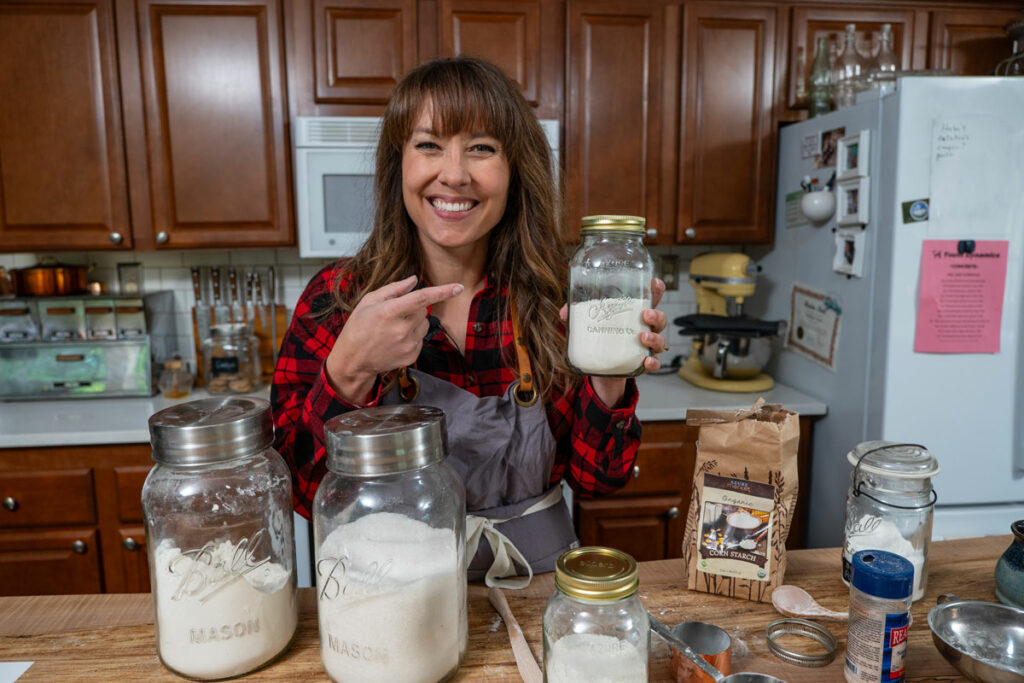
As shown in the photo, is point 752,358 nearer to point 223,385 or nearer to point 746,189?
point 746,189

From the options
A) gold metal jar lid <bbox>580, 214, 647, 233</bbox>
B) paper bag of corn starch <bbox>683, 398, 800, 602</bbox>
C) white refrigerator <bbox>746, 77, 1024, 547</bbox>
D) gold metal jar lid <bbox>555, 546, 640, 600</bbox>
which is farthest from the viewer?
white refrigerator <bbox>746, 77, 1024, 547</bbox>

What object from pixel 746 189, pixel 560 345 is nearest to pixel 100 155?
pixel 560 345

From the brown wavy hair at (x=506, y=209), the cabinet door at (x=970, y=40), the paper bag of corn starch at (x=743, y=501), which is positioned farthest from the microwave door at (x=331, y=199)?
the cabinet door at (x=970, y=40)

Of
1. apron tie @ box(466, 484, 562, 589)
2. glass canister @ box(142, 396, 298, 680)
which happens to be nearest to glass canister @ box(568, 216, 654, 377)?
apron tie @ box(466, 484, 562, 589)

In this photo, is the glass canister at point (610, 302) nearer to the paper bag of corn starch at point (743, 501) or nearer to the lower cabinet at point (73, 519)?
the paper bag of corn starch at point (743, 501)

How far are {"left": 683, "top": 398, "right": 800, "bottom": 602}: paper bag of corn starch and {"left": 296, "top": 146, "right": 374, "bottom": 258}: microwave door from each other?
1495 millimetres

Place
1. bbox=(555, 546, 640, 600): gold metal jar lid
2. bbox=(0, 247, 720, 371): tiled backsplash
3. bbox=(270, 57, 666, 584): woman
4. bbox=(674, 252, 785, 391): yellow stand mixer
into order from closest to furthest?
bbox=(555, 546, 640, 600): gold metal jar lid
bbox=(270, 57, 666, 584): woman
bbox=(674, 252, 785, 391): yellow stand mixer
bbox=(0, 247, 720, 371): tiled backsplash

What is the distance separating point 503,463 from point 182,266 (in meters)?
1.94

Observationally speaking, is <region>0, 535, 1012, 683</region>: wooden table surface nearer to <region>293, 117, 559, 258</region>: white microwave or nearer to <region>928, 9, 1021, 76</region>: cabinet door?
<region>293, 117, 559, 258</region>: white microwave

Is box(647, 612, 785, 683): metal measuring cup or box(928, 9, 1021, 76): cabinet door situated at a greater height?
box(928, 9, 1021, 76): cabinet door

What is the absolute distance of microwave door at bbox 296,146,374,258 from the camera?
2154 millimetres

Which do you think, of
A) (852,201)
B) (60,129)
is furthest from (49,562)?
(852,201)

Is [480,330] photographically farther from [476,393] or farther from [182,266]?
[182,266]

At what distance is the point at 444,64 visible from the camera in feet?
3.59
